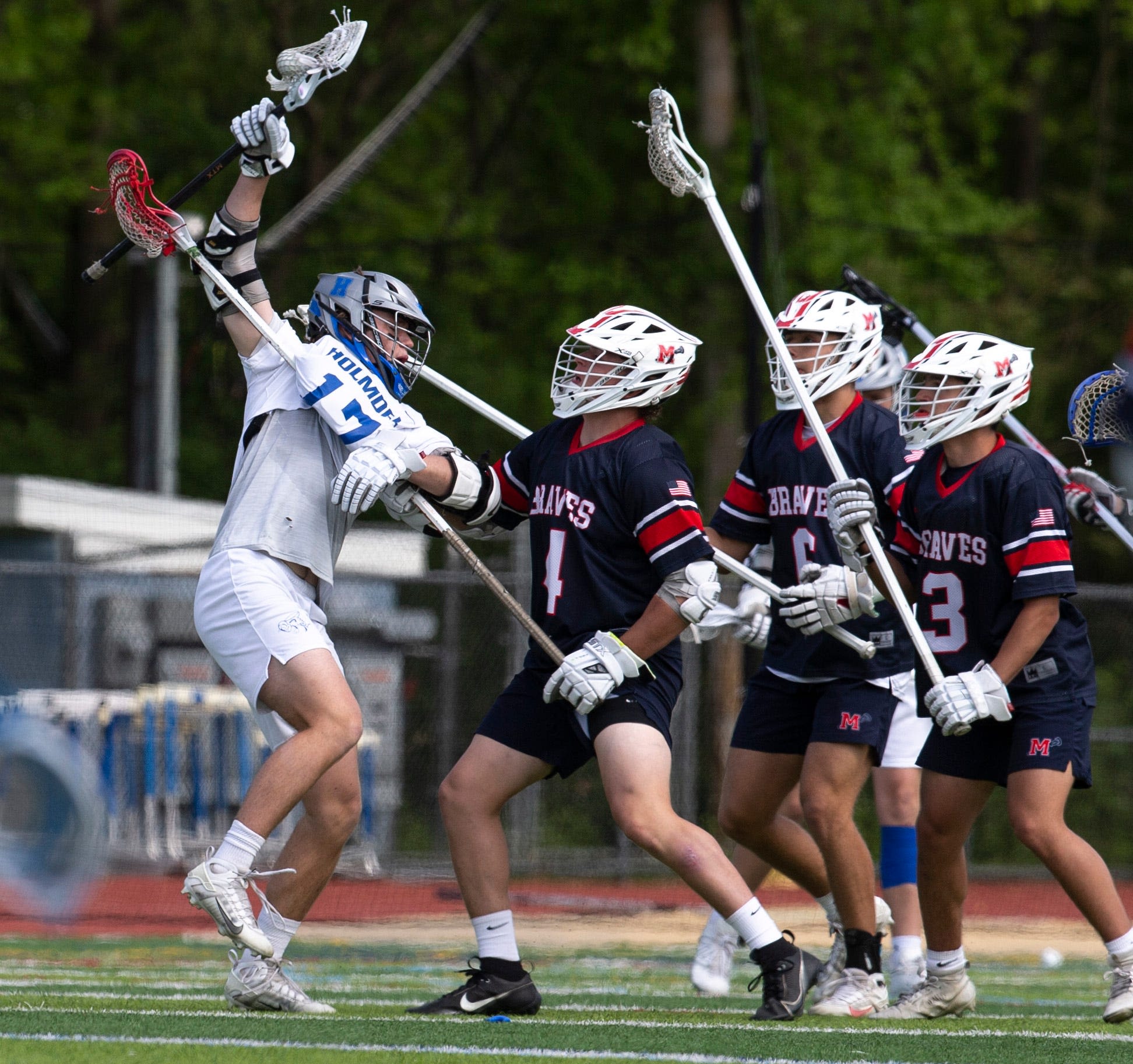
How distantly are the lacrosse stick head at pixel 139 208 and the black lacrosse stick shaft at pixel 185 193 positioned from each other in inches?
1.8

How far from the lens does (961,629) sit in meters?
5.54

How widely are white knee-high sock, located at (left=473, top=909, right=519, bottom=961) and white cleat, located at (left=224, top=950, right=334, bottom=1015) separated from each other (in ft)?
1.62

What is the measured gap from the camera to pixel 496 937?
17.4 feet

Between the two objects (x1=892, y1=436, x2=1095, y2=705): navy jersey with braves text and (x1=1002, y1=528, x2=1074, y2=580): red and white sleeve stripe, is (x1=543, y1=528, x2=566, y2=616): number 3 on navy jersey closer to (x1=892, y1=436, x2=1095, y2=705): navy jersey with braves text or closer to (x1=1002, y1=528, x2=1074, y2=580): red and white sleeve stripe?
(x1=892, y1=436, x2=1095, y2=705): navy jersey with braves text

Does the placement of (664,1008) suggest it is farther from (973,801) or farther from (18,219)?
(18,219)

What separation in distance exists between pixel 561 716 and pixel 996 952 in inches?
188

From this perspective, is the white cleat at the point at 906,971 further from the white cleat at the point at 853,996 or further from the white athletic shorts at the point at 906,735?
the white athletic shorts at the point at 906,735

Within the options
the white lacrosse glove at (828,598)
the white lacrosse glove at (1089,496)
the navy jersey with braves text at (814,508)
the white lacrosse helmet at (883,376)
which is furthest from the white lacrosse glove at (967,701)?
the white lacrosse helmet at (883,376)

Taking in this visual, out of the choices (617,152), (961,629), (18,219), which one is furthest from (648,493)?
(18,219)

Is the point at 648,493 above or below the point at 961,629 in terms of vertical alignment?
above

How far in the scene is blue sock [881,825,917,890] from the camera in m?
6.59

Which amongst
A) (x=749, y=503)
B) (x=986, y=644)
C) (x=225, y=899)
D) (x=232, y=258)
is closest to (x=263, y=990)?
(x=225, y=899)

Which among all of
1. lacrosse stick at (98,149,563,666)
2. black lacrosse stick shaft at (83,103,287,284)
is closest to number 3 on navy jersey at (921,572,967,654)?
lacrosse stick at (98,149,563,666)

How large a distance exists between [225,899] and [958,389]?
265cm
